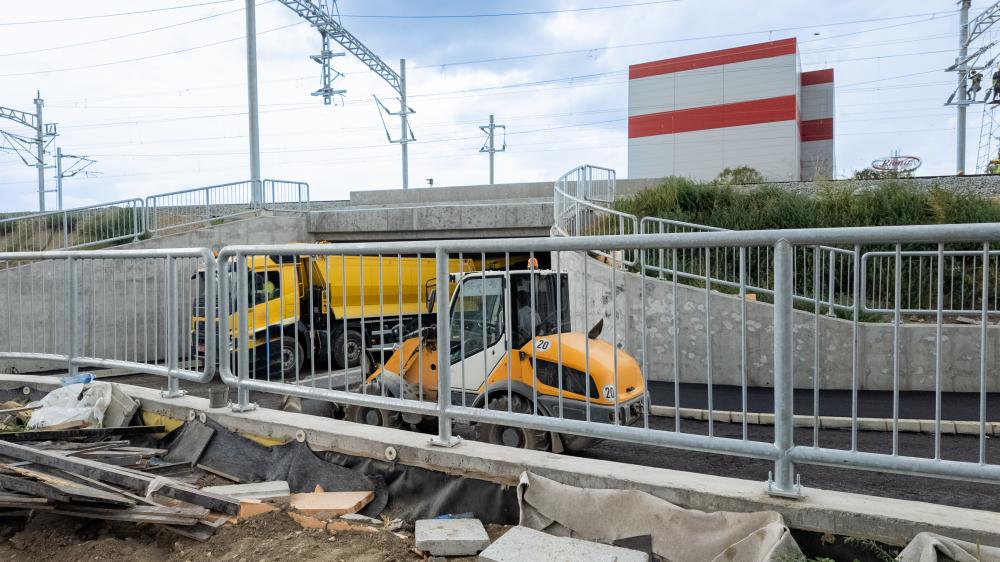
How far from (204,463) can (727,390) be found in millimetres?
6713

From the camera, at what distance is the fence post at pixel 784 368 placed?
9.59ft

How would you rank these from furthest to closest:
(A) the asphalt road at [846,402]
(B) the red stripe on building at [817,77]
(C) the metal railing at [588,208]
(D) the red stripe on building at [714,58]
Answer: (B) the red stripe on building at [817,77], (D) the red stripe on building at [714,58], (C) the metal railing at [588,208], (A) the asphalt road at [846,402]

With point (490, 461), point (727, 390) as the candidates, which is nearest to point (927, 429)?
point (727, 390)

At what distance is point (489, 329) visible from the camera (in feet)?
18.9

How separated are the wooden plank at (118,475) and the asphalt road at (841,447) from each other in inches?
43.8

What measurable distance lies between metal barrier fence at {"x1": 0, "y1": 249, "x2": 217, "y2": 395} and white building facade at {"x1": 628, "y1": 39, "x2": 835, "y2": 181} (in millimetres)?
29248

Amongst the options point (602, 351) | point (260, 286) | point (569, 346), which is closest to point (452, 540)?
point (569, 346)

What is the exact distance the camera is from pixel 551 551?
3.03m

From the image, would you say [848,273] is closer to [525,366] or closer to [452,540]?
[525,366]

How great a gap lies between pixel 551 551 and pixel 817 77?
37111 millimetres

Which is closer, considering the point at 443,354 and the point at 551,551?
the point at 551,551

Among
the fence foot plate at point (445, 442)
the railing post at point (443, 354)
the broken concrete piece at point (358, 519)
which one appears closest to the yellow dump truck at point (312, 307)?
the railing post at point (443, 354)

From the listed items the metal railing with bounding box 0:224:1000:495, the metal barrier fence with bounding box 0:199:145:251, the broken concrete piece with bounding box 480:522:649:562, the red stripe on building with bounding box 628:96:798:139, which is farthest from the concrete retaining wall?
the red stripe on building with bounding box 628:96:798:139

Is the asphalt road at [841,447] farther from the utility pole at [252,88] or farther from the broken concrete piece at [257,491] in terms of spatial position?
the utility pole at [252,88]
